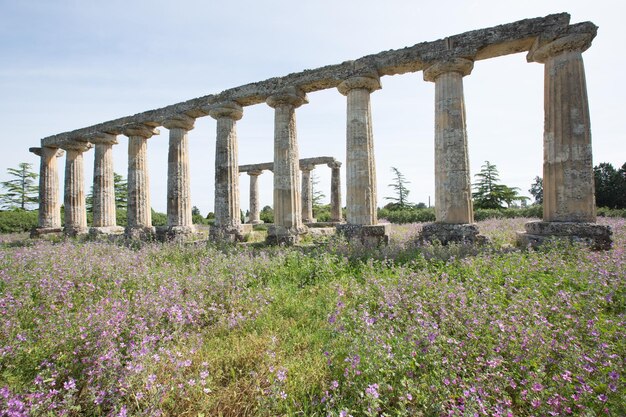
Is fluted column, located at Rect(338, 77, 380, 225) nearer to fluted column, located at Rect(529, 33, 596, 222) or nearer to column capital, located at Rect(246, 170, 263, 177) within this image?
fluted column, located at Rect(529, 33, 596, 222)

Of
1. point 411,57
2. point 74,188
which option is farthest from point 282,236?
point 74,188

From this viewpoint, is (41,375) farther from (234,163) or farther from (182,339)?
(234,163)

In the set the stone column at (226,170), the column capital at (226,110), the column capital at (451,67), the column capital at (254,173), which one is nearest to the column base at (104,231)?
the stone column at (226,170)

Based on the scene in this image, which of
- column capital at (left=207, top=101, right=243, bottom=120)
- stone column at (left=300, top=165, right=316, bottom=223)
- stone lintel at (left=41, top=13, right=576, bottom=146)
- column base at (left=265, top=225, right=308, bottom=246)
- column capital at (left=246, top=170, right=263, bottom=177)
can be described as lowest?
column base at (left=265, top=225, right=308, bottom=246)

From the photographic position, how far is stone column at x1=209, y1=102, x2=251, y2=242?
12633 mm

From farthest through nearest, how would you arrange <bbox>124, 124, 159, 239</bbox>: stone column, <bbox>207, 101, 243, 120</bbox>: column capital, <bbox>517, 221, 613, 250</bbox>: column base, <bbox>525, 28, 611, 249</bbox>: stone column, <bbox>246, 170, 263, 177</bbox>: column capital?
1. <bbox>246, 170, 263, 177</bbox>: column capital
2. <bbox>124, 124, 159, 239</bbox>: stone column
3. <bbox>207, 101, 243, 120</bbox>: column capital
4. <bbox>525, 28, 611, 249</bbox>: stone column
5. <bbox>517, 221, 613, 250</bbox>: column base

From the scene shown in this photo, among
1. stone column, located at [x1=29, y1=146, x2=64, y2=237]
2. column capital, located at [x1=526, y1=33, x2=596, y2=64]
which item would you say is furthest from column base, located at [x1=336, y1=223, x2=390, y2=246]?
stone column, located at [x1=29, y1=146, x2=64, y2=237]

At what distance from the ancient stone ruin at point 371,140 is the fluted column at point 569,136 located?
0.02 meters

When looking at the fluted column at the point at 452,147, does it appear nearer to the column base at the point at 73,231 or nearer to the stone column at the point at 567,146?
the stone column at the point at 567,146

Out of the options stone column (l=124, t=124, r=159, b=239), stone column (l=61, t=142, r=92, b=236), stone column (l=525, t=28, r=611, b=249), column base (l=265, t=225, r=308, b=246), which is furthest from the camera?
stone column (l=61, t=142, r=92, b=236)

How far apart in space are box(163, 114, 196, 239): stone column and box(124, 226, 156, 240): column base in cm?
137

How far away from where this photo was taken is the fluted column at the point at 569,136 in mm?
8039

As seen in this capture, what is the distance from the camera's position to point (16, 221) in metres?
23.5

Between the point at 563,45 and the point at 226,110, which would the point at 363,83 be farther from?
the point at 226,110
